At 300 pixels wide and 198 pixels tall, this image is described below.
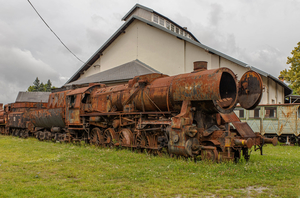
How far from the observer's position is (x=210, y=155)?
A: 8914mm

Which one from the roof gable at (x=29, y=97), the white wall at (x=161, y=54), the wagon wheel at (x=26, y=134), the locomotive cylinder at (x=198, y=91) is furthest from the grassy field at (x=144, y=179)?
the roof gable at (x=29, y=97)

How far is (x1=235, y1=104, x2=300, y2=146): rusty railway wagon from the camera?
741 inches

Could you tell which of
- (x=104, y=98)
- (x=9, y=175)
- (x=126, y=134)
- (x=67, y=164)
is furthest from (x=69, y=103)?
(x=9, y=175)

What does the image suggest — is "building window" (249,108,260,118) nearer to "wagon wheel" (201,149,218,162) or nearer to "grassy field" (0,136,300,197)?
"grassy field" (0,136,300,197)

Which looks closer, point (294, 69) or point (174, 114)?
point (174, 114)

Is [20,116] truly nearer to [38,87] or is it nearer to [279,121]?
[279,121]

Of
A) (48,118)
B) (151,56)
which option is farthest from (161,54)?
(48,118)

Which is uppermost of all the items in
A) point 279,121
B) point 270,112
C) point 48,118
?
point 270,112

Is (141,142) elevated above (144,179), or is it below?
above

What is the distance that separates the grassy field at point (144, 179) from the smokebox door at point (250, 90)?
2110mm

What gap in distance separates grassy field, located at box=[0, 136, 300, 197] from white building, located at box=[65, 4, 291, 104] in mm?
11458

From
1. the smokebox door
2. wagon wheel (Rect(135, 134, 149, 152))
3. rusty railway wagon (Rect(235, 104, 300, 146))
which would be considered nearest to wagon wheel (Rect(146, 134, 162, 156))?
wagon wheel (Rect(135, 134, 149, 152))

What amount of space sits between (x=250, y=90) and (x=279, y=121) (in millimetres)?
11312

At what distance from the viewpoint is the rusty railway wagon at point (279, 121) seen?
18828mm
